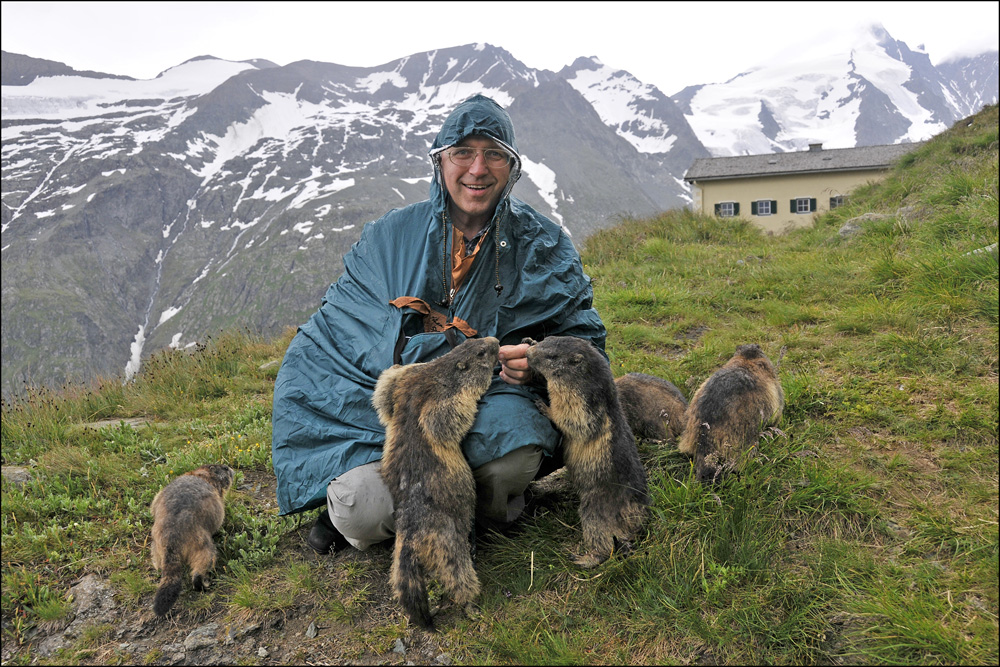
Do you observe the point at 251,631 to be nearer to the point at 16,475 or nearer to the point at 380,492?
the point at 380,492

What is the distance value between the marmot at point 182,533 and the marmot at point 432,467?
5.02 ft

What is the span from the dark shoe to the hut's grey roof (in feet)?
135

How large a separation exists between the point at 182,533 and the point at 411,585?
1.82 m

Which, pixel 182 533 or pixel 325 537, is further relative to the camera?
pixel 325 537

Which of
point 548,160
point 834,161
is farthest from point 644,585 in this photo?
point 548,160

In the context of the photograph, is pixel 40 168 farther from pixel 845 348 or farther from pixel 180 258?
pixel 845 348

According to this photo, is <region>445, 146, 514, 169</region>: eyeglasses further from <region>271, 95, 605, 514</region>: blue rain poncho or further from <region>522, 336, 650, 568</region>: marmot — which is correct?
→ <region>522, 336, 650, 568</region>: marmot

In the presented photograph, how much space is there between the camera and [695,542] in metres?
3.23

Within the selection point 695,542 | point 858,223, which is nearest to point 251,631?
point 695,542

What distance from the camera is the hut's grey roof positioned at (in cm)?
3778

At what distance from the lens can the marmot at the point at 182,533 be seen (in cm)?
354

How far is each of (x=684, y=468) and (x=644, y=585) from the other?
3.53ft

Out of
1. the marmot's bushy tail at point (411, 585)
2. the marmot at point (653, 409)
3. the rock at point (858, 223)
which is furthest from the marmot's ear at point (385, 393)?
the rock at point (858, 223)

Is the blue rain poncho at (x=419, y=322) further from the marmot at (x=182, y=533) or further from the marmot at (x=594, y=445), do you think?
the marmot at (x=182, y=533)
